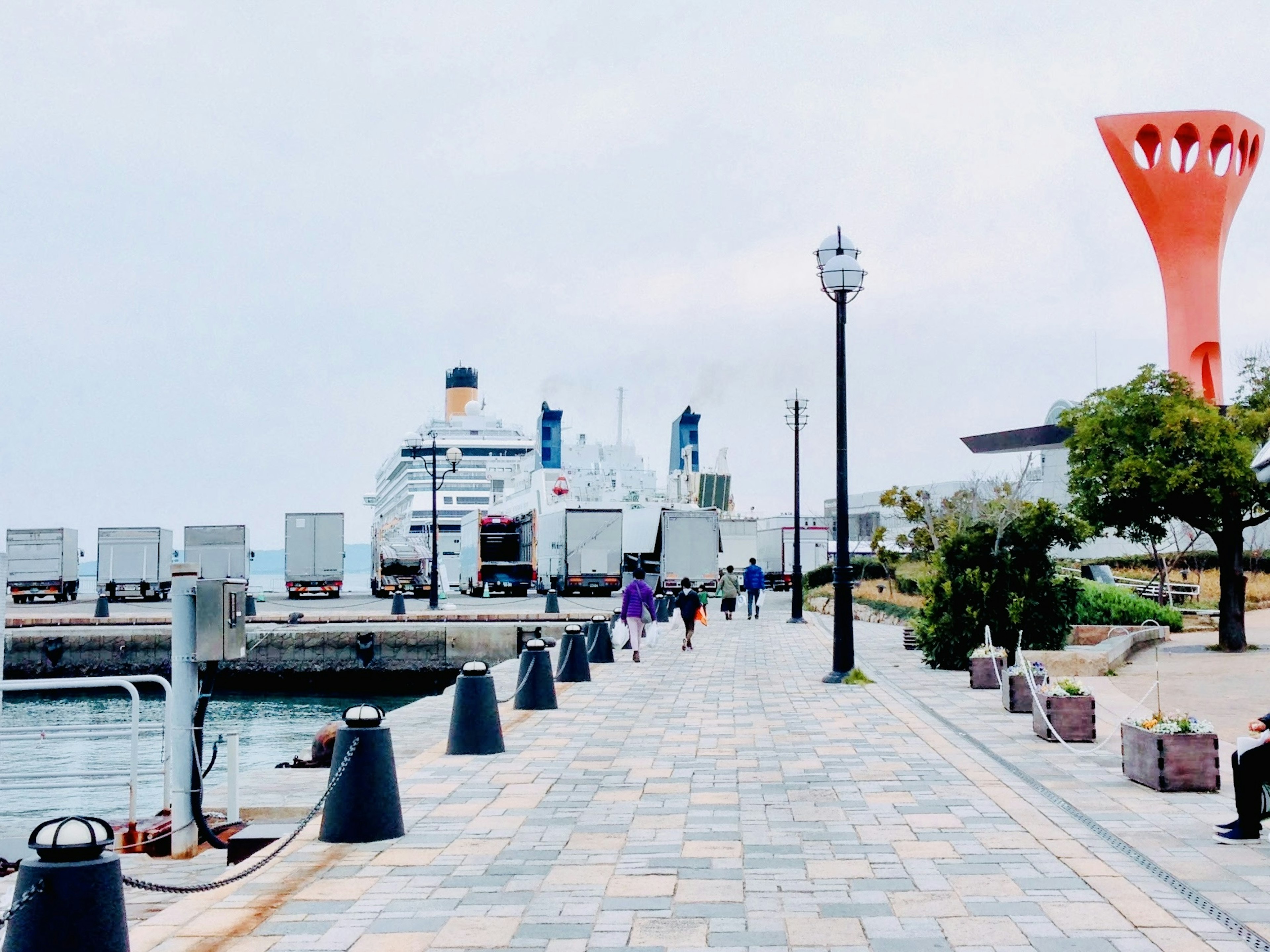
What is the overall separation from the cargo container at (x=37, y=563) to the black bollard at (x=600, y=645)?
3604 cm

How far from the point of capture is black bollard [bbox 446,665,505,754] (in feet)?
34.2

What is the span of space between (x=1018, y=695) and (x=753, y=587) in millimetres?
22524

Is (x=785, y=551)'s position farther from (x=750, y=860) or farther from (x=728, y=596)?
(x=750, y=860)

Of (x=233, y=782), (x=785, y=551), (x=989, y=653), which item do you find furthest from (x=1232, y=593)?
(x=785, y=551)

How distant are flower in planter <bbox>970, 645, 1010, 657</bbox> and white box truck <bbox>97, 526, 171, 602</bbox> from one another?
3997 centimetres

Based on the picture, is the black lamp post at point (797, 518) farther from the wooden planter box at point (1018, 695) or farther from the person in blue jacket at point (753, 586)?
the wooden planter box at point (1018, 695)

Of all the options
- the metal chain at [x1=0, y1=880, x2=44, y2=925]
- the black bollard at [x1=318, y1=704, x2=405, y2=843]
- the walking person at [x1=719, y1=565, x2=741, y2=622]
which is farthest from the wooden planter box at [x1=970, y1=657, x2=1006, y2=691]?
the walking person at [x1=719, y1=565, x2=741, y2=622]

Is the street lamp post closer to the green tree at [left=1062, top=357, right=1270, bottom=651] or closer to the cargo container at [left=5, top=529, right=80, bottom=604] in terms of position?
the green tree at [left=1062, top=357, right=1270, bottom=651]

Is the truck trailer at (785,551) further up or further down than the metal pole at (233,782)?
further up

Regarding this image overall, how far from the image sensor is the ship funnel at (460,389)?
3669 inches

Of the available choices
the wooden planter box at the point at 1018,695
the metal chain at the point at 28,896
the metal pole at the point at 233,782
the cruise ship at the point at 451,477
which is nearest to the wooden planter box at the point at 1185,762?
the wooden planter box at the point at 1018,695

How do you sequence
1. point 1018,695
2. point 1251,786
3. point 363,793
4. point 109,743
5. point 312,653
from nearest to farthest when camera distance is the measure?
point 1251,786
point 363,793
point 1018,695
point 109,743
point 312,653

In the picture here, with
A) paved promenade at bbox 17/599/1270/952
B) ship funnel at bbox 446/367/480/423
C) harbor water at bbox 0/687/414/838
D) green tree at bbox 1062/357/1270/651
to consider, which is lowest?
harbor water at bbox 0/687/414/838

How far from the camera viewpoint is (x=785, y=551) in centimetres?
5925
